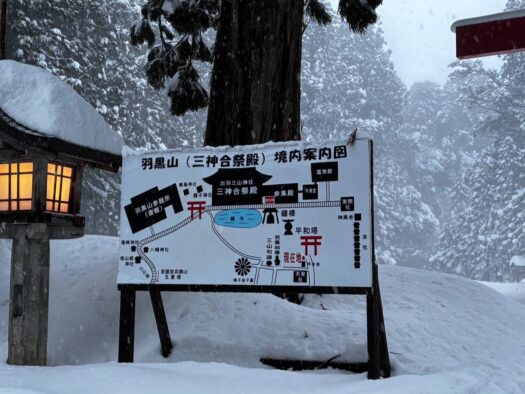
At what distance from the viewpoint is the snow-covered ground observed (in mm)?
4344

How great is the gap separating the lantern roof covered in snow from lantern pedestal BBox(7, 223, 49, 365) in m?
0.90

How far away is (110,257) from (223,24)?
408 cm

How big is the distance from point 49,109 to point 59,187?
869mm

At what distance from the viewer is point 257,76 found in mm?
7164

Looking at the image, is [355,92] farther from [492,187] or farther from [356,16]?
[356,16]

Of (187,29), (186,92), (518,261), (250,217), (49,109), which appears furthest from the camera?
(518,261)

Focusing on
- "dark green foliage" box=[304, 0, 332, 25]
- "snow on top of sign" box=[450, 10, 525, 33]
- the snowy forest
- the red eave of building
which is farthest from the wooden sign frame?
the snowy forest

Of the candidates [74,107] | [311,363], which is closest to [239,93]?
[74,107]

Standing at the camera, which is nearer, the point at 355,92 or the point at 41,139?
the point at 41,139

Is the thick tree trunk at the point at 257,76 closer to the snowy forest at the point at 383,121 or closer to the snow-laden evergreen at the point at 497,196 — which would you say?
the snowy forest at the point at 383,121

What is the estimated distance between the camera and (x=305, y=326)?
5938 mm

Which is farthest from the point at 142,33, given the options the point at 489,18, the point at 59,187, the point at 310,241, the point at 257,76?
the point at 310,241

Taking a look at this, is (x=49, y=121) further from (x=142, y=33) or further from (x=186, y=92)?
(x=142, y=33)

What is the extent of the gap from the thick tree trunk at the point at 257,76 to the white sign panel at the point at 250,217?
1.94 m
